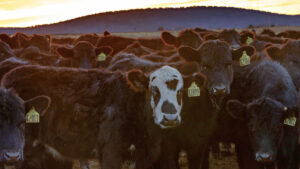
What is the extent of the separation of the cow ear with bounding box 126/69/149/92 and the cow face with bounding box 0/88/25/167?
117 centimetres

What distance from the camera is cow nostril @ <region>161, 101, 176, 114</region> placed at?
165 inches

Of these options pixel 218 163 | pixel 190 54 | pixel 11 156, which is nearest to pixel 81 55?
pixel 190 54

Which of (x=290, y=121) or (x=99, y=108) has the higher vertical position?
(x=99, y=108)

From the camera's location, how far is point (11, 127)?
3.93 meters

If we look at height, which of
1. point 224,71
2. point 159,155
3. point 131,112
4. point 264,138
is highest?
point 224,71

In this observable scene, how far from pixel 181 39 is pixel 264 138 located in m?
3.97

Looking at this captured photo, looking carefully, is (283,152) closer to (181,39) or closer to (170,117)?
(170,117)

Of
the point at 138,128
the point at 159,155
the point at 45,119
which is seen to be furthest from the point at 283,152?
the point at 45,119

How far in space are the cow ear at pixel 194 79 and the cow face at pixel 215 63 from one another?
26 cm

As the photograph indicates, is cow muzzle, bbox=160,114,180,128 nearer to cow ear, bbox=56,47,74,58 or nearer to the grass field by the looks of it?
the grass field

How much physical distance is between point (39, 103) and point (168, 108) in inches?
53.4

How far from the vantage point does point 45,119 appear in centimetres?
448

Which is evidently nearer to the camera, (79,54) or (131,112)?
(131,112)

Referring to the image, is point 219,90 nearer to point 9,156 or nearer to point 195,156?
point 195,156
